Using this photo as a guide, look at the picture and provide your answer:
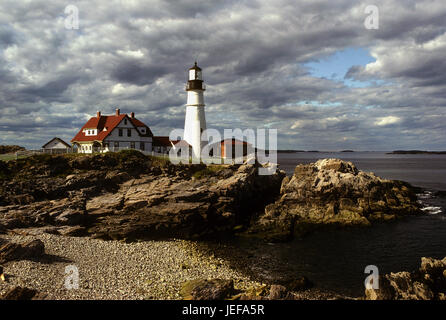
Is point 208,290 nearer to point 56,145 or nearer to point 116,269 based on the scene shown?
point 116,269

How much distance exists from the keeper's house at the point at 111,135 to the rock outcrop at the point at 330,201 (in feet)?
79.9

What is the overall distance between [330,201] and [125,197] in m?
24.2

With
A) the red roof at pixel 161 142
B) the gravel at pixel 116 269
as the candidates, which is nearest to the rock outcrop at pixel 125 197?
the gravel at pixel 116 269

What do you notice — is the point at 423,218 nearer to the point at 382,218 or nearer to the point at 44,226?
the point at 382,218

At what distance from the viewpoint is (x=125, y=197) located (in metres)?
33.8

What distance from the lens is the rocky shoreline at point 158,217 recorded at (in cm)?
1766

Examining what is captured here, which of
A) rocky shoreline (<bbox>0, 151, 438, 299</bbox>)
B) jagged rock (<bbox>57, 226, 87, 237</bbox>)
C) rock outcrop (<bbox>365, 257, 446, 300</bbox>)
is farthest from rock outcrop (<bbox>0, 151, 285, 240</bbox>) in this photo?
rock outcrop (<bbox>365, 257, 446, 300</bbox>)

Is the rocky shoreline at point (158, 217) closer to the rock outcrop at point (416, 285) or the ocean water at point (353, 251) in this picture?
the ocean water at point (353, 251)

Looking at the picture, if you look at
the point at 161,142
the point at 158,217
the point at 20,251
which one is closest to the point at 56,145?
the point at 161,142

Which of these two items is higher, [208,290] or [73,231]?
[73,231]

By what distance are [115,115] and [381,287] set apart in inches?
1752

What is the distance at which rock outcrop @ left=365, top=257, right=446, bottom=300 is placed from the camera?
52.4ft

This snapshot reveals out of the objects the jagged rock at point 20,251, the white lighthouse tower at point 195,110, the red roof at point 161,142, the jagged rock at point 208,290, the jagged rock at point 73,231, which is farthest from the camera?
the red roof at point 161,142

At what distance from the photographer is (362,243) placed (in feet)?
90.1
